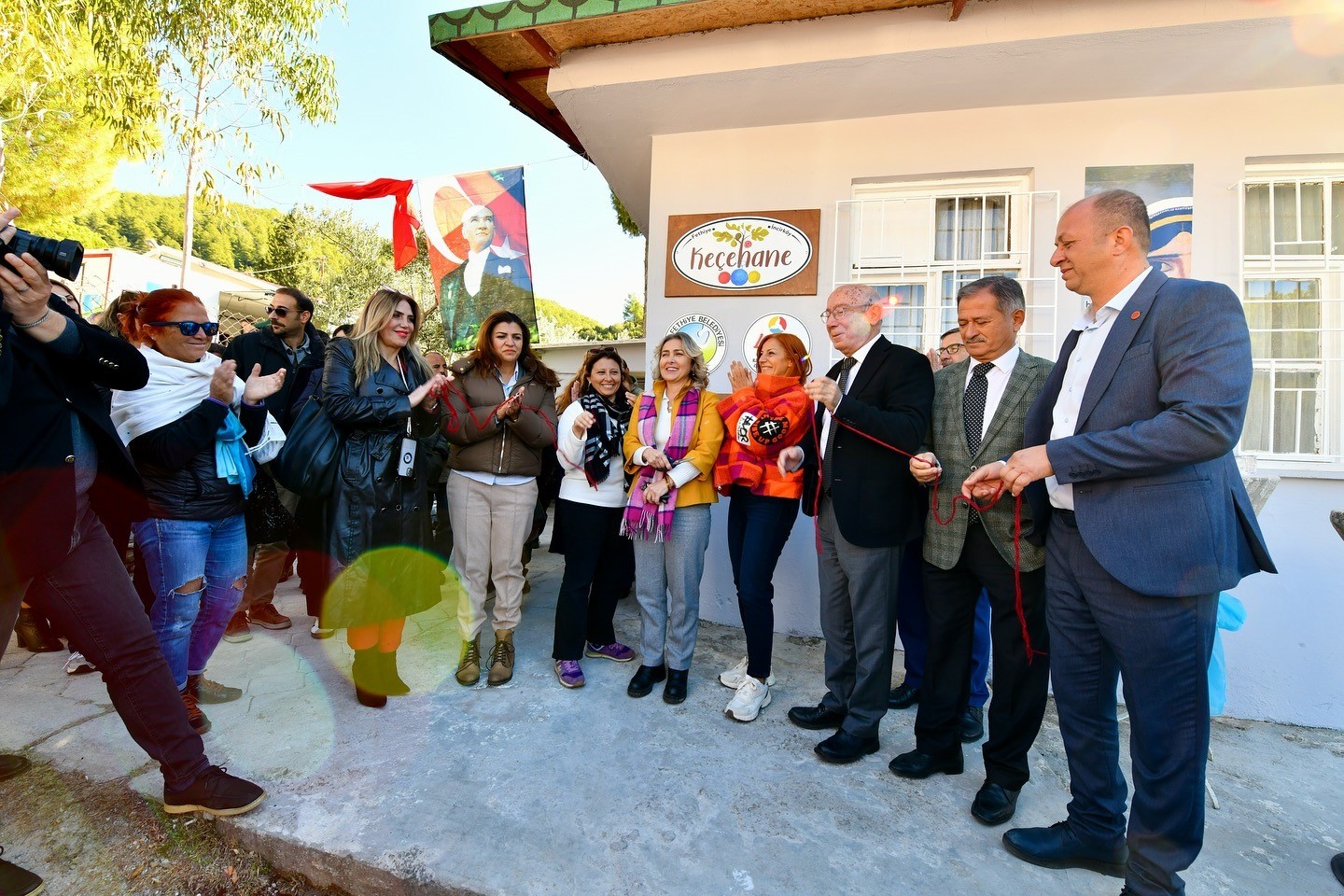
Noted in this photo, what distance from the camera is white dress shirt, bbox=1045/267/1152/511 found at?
204 cm

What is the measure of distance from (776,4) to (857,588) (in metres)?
3.20

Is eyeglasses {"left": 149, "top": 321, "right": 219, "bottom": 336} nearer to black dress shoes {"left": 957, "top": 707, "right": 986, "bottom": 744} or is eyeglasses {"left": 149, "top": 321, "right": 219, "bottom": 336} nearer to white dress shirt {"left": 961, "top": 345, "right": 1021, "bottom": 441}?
white dress shirt {"left": 961, "top": 345, "right": 1021, "bottom": 441}

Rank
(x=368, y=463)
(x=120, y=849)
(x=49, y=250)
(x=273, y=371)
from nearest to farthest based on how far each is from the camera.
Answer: (x=49, y=250)
(x=120, y=849)
(x=368, y=463)
(x=273, y=371)

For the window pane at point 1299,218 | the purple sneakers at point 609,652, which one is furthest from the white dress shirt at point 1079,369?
the window pane at point 1299,218

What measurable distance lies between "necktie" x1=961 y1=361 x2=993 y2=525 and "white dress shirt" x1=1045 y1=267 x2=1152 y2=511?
0.38m

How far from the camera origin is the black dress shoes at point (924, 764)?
2.68 m

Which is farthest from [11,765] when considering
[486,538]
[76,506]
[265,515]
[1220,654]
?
[1220,654]

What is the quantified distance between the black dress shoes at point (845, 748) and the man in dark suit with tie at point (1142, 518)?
0.77 metres

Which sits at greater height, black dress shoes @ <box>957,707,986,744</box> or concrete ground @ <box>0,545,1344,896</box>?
black dress shoes @ <box>957,707,986,744</box>

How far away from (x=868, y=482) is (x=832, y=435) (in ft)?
0.98

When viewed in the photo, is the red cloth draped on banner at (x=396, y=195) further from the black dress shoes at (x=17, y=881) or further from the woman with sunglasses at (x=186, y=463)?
the black dress shoes at (x=17, y=881)

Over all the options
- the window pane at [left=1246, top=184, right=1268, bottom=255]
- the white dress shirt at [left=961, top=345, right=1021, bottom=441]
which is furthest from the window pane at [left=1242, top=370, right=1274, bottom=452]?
the white dress shirt at [left=961, top=345, right=1021, bottom=441]

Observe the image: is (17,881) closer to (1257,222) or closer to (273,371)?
(273,371)

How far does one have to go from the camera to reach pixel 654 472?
3420mm
